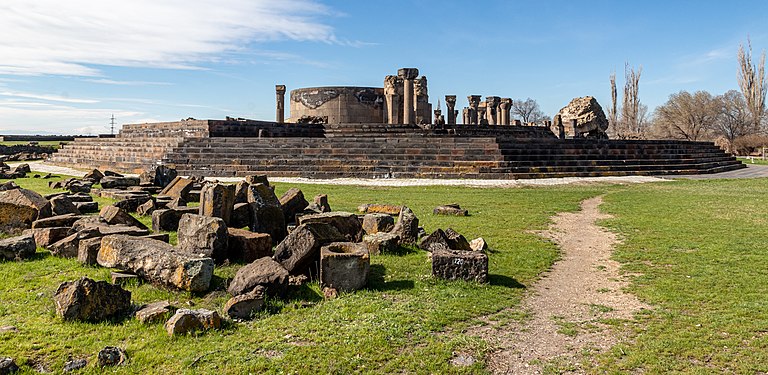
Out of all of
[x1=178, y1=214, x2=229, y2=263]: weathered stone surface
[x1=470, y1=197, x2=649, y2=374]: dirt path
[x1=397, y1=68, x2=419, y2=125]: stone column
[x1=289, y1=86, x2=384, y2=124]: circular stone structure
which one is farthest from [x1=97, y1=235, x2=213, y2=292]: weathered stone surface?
[x1=289, y1=86, x2=384, y2=124]: circular stone structure

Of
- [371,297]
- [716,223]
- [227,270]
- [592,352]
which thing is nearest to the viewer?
[592,352]

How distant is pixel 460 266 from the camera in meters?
5.03

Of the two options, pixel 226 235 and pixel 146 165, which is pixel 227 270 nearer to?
pixel 226 235

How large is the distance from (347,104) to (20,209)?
92.7 feet

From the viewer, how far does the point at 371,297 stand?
4555mm

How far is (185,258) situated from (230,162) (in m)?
14.9

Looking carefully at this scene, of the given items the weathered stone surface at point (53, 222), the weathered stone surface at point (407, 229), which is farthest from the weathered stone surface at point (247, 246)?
the weathered stone surface at point (53, 222)

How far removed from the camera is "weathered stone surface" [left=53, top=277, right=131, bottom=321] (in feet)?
12.4

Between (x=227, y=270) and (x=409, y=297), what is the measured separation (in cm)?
184

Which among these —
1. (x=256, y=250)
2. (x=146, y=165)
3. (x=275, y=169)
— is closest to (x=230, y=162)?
(x=275, y=169)

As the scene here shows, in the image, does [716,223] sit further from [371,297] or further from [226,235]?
[226,235]

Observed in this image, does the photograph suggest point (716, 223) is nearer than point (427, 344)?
No

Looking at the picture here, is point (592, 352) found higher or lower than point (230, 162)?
lower

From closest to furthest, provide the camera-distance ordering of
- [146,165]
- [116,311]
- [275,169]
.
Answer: [116,311] < [275,169] < [146,165]
